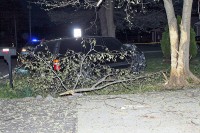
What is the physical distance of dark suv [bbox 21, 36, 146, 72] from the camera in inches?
442

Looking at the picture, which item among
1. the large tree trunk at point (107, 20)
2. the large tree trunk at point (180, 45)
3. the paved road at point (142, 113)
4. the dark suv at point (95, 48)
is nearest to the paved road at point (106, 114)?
Result: the paved road at point (142, 113)

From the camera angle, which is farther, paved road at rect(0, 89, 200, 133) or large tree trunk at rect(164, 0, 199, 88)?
large tree trunk at rect(164, 0, 199, 88)

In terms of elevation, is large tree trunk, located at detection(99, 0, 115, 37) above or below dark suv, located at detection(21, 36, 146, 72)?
above

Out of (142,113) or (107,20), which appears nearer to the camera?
(142,113)

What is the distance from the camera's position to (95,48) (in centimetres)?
1179

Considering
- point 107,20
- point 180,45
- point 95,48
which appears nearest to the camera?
point 180,45

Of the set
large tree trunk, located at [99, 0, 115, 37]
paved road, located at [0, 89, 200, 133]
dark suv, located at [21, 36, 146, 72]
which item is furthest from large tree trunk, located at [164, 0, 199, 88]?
large tree trunk, located at [99, 0, 115, 37]

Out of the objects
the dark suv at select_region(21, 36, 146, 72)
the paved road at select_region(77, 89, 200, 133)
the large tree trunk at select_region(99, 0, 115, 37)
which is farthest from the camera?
the large tree trunk at select_region(99, 0, 115, 37)

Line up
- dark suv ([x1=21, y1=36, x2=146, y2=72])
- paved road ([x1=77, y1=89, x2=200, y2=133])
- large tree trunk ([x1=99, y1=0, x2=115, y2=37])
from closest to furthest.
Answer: paved road ([x1=77, y1=89, x2=200, y2=133]) → dark suv ([x1=21, y1=36, x2=146, y2=72]) → large tree trunk ([x1=99, y1=0, x2=115, y2=37])

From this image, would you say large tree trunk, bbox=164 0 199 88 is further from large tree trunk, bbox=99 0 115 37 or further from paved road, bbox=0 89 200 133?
large tree trunk, bbox=99 0 115 37

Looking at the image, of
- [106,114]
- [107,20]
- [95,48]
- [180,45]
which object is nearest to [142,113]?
[106,114]

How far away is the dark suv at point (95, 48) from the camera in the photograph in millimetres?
11234

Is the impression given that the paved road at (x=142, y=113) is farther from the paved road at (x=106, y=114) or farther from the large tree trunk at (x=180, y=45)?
the large tree trunk at (x=180, y=45)

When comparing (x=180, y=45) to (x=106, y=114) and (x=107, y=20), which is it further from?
(x=107, y=20)
